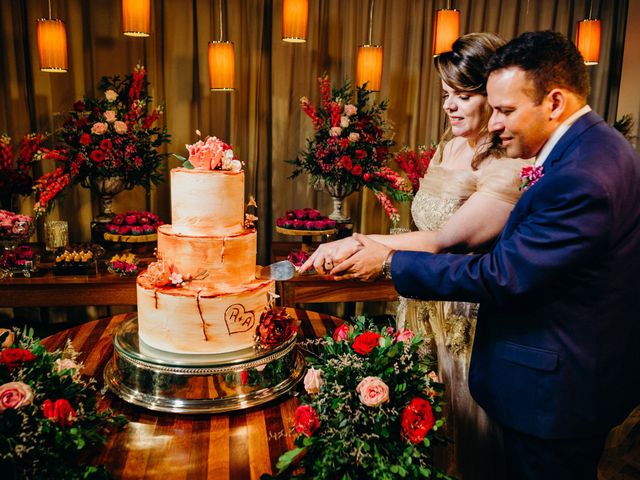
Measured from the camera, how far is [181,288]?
1.96m

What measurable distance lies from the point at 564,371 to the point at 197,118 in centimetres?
399

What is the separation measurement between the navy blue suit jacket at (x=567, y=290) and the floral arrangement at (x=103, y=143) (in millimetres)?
2860

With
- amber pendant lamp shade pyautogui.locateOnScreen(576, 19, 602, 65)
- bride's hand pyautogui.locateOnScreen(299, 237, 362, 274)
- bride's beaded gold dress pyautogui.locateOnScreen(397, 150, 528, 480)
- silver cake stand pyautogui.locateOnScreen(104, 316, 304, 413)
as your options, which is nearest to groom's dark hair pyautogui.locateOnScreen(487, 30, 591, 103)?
bride's beaded gold dress pyautogui.locateOnScreen(397, 150, 528, 480)

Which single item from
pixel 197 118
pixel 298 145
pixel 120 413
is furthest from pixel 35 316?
pixel 120 413

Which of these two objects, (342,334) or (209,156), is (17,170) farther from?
(342,334)

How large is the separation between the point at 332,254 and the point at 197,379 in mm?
646

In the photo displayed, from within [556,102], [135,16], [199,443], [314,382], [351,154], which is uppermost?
[135,16]

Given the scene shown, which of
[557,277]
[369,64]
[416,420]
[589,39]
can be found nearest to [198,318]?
[416,420]

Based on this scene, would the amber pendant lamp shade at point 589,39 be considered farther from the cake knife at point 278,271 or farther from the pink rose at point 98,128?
the pink rose at point 98,128

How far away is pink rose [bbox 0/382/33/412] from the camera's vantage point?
1423 mm

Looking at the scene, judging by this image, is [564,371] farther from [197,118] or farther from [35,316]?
[35,316]

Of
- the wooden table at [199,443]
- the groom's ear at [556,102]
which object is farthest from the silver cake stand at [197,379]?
the groom's ear at [556,102]

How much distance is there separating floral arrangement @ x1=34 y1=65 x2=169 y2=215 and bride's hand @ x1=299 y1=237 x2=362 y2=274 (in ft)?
7.41

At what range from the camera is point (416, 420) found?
147 centimetres
